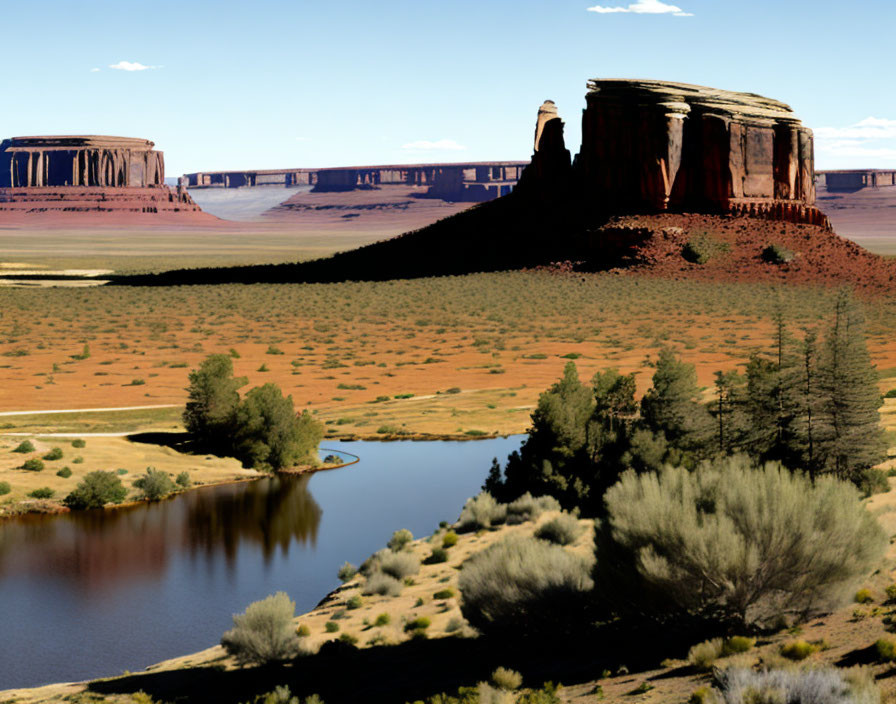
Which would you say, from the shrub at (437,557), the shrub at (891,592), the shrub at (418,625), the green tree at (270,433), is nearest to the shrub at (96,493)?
the green tree at (270,433)

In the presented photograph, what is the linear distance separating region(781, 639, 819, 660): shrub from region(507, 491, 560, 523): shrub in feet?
31.7

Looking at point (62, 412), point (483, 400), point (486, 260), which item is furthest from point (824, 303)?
point (62, 412)

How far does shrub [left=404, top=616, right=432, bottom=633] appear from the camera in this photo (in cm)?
1568

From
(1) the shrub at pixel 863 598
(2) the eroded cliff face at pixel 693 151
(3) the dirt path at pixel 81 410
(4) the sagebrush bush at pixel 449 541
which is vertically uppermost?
(2) the eroded cliff face at pixel 693 151

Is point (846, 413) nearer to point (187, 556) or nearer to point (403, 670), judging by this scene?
point (403, 670)

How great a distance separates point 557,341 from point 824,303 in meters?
20.9

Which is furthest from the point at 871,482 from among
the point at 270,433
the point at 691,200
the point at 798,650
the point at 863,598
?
the point at 691,200

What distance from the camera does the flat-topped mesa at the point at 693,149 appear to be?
79.7 metres

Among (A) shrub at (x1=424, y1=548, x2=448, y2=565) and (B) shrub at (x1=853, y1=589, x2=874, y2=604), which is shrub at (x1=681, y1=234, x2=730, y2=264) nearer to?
(A) shrub at (x1=424, y1=548, x2=448, y2=565)

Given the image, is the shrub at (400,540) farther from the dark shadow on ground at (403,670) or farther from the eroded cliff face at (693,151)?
the eroded cliff face at (693,151)

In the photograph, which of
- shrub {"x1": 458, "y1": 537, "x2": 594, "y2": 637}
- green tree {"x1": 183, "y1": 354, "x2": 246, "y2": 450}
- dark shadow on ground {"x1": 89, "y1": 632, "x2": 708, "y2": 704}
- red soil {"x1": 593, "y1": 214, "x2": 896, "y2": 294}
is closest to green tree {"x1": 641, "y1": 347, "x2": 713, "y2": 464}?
shrub {"x1": 458, "y1": 537, "x2": 594, "y2": 637}

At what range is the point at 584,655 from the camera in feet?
41.2

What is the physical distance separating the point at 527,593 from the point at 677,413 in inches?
337

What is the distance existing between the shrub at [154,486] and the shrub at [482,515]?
774 centimetres
